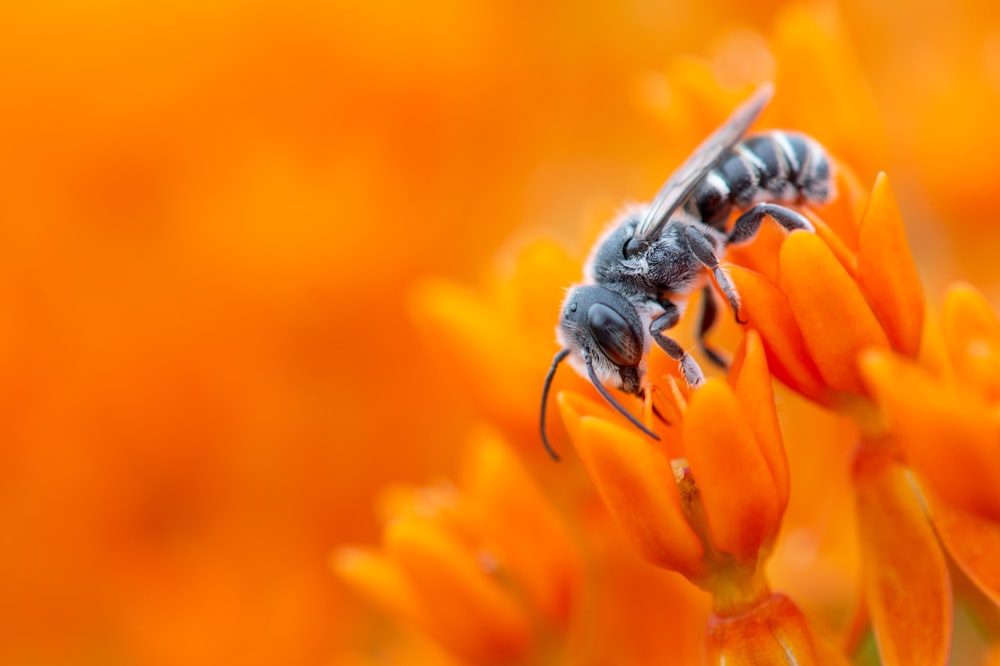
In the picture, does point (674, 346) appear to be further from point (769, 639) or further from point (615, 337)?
point (769, 639)

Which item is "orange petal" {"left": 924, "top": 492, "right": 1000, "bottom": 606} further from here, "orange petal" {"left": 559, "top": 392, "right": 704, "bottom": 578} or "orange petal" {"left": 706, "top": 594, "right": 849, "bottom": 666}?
"orange petal" {"left": 559, "top": 392, "right": 704, "bottom": 578}

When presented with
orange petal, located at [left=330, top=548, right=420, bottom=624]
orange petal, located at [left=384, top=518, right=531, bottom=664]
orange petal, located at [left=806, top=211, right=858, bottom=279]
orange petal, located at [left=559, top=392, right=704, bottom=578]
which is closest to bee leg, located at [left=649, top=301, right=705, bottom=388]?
orange petal, located at [left=559, top=392, right=704, bottom=578]

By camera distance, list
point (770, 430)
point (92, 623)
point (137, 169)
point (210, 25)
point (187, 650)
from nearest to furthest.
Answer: point (770, 430)
point (187, 650)
point (92, 623)
point (137, 169)
point (210, 25)

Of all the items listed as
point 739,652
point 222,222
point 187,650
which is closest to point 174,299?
point 222,222

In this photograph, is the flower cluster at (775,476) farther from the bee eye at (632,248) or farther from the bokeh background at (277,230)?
the bokeh background at (277,230)

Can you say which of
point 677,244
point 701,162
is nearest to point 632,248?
point 677,244

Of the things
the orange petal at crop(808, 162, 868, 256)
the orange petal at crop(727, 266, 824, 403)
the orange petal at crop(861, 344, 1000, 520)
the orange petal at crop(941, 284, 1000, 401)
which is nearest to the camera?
the orange petal at crop(861, 344, 1000, 520)

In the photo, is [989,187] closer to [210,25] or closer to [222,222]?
[222,222]
